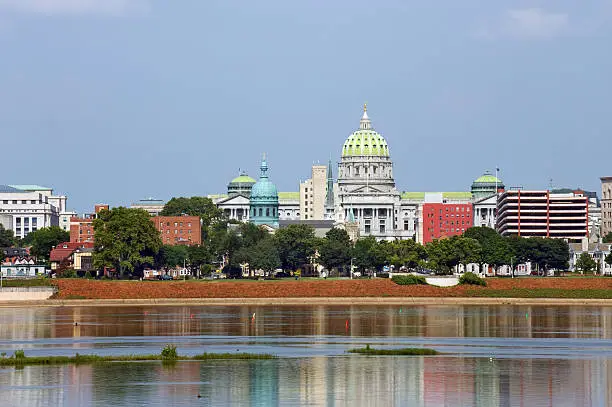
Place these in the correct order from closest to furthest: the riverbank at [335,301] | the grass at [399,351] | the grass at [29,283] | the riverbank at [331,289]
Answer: the grass at [399,351], the riverbank at [335,301], the grass at [29,283], the riverbank at [331,289]

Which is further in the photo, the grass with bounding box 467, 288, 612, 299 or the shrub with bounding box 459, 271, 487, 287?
the shrub with bounding box 459, 271, 487, 287

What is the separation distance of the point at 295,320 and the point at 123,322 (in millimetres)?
14620

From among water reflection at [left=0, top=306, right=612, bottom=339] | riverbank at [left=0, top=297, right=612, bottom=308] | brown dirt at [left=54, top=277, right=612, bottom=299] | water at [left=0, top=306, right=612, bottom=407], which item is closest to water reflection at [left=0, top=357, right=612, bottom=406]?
water at [left=0, top=306, right=612, bottom=407]

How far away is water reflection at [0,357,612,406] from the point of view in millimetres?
70125

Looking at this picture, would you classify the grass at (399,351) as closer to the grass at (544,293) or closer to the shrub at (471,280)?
the grass at (544,293)

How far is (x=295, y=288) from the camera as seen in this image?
574ft

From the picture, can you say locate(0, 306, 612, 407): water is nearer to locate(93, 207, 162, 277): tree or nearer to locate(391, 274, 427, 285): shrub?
locate(391, 274, 427, 285): shrub

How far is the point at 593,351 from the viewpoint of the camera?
94062mm

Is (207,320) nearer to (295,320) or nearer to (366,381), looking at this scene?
(295,320)

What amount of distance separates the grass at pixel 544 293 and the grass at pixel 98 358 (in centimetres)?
8258

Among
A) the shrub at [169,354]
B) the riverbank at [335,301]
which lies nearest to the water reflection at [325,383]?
the shrub at [169,354]

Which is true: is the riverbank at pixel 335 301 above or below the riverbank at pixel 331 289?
below

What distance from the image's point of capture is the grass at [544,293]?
16750 centimetres

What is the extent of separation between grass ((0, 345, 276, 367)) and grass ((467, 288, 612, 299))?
82.6 m
